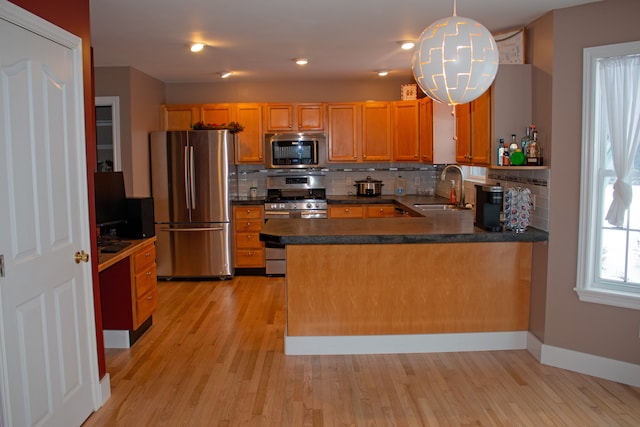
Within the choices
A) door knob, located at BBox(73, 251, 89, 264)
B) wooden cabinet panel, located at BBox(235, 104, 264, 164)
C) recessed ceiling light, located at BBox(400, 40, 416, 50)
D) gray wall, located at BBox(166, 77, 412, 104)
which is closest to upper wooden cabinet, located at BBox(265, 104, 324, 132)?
wooden cabinet panel, located at BBox(235, 104, 264, 164)

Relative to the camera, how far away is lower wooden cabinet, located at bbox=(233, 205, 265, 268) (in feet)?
22.2

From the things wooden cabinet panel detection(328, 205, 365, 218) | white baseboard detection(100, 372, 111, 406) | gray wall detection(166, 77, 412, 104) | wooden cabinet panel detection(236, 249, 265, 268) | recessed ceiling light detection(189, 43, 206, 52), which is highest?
recessed ceiling light detection(189, 43, 206, 52)

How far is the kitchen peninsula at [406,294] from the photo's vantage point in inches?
159

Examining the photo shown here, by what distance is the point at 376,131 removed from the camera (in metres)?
7.04

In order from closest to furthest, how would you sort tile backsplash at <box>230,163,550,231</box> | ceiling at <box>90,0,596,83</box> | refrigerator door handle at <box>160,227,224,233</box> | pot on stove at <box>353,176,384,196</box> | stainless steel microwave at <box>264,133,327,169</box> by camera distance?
ceiling at <box>90,0,596,83</box>
refrigerator door handle at <box>160,227,224,233</box>
stainless steel microwave at <box>264,133,327,169</box>
pot on stove at <box>353,176,384,196</box>
tile backsplash at <box>230,163,550,231</box>

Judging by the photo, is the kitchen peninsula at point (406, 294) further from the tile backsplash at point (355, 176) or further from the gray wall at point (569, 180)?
the tile backsplash at point (355, 176)

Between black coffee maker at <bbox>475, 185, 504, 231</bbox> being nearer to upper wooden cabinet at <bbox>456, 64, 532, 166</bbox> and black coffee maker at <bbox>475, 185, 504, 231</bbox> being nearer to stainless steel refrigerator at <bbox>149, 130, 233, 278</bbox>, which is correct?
upper wooden cabinet at <bbox>456, 64, 532, 166</bbox>

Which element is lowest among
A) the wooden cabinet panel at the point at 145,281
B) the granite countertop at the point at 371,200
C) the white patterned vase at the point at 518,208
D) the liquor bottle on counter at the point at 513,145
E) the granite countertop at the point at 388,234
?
the wooden cabinet panel at the point at 145,281

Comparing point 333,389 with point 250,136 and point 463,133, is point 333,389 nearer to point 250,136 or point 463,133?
point 463,133

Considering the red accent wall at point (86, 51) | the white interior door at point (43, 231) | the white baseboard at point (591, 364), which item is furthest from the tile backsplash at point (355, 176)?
the white interior door at point (43, 231)

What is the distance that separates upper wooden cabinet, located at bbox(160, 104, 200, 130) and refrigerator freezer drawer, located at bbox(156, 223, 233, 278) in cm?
140

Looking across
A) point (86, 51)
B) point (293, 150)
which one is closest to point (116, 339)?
point (86, 51)

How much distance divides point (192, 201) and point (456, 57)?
4587 mm

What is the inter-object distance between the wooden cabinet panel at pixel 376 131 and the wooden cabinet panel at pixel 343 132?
10 centimetres
